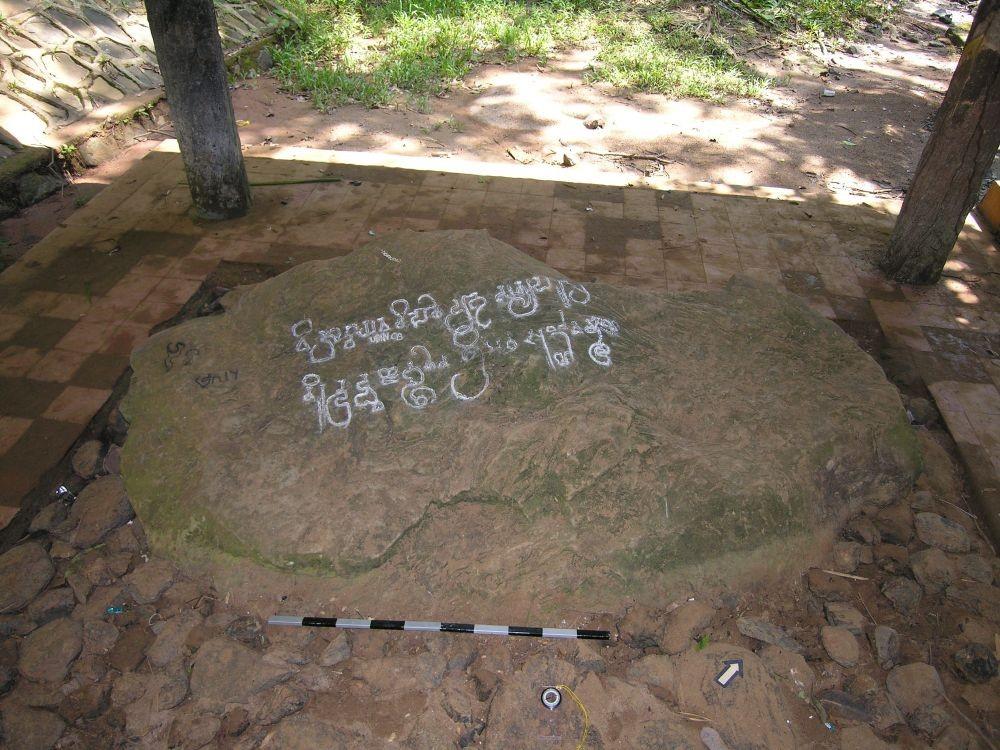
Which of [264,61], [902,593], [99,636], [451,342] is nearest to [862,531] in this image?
[902,593]

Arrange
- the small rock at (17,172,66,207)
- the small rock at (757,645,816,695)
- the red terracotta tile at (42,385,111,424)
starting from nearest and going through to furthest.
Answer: the small rock at (757,645,816,695), the red terracotta tile at (42,385,111,424), the small rock at (17,172,66,207)

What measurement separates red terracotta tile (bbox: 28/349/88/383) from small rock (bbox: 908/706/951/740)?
14.7ft

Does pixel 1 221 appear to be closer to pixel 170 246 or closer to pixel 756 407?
pixel 170 246

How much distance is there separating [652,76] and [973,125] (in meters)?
4.73

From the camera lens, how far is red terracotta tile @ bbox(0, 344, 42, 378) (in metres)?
3.92

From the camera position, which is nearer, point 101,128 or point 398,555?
point 398,555

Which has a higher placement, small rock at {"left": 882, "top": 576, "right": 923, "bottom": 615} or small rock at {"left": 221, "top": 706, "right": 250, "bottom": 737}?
small rock at {"left": 882, "top": 576, "right": 923, "bottom": 615}

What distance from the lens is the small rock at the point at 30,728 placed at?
2473mm

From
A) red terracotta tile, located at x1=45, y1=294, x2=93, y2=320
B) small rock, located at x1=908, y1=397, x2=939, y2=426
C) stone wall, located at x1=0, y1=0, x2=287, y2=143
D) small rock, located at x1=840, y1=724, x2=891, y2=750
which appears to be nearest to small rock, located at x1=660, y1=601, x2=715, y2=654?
small rock, located at x1=840, y1=724, x2=891, y2=750

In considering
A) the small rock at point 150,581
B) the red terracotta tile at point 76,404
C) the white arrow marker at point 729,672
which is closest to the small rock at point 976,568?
the white arrow marker at point 729,672

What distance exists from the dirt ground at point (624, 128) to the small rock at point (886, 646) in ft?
15.5

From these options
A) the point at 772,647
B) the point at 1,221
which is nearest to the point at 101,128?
the point at 1,221

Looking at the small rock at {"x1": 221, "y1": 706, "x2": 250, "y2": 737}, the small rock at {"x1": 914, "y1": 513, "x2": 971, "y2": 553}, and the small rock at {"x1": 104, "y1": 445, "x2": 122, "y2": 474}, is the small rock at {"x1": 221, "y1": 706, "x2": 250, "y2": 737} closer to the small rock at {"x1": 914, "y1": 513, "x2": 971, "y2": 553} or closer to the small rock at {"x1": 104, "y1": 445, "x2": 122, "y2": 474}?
the small rock at {"x1": 104, "y1": 445, "x2": 122, "y2": 474}

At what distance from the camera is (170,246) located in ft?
16.5
